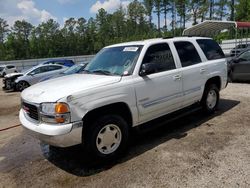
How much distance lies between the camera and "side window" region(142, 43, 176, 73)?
4.95m

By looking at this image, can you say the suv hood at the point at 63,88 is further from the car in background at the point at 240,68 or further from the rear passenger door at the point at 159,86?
the car in background at the point at 240,68

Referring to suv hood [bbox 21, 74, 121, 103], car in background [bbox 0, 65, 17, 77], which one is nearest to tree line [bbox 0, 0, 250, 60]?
car in background [bbox 0, 65, 17, 77]

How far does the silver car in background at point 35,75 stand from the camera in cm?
1495

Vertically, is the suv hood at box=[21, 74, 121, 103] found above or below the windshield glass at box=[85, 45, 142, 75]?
below

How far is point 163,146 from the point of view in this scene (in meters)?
4.80

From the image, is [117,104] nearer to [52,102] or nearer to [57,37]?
[52,102]

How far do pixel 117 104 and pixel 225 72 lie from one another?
12.1 feet

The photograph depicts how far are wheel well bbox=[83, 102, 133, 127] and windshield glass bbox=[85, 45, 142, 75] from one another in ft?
1.94

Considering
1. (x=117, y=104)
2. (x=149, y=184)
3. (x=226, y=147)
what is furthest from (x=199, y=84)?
(x=149, y=184)

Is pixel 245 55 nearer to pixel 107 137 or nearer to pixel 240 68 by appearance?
pixel 240 68

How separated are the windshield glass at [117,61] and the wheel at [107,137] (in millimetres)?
890

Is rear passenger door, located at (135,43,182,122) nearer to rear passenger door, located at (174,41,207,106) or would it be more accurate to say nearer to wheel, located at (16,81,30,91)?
rear passenger door, located at (174,41,207,106)

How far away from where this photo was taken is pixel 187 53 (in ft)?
19.1

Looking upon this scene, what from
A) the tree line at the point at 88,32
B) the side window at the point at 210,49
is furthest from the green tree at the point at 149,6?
the side window at the point at 210,49
